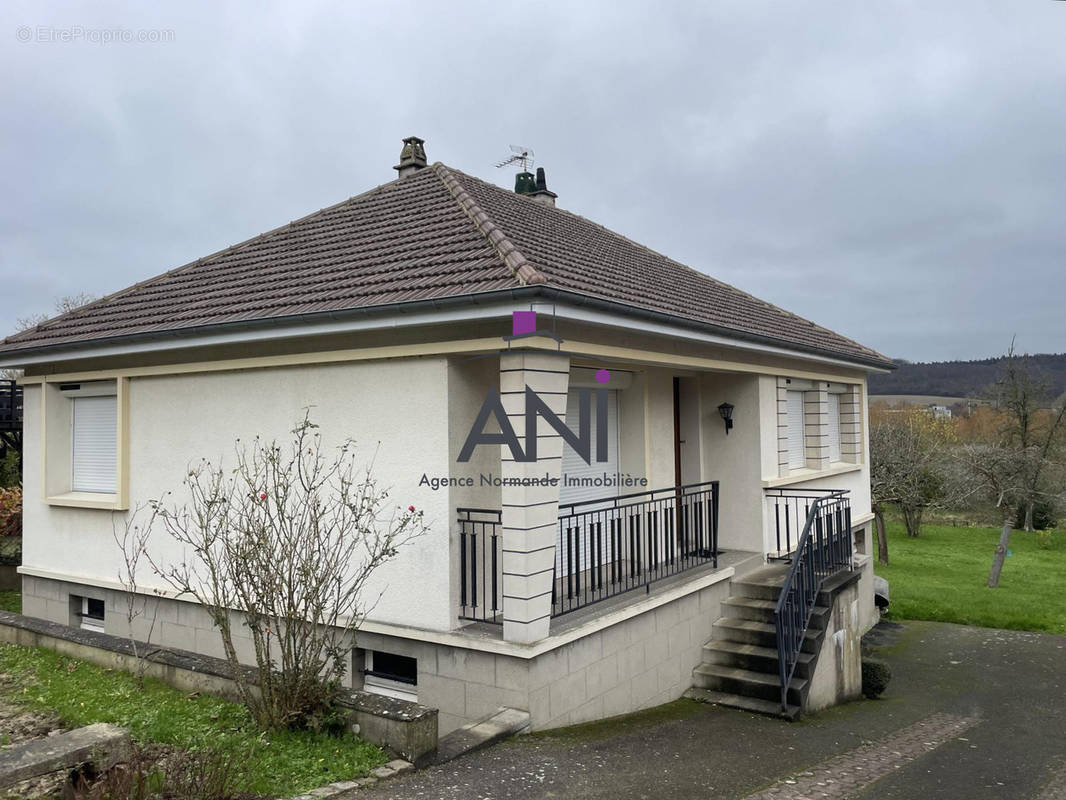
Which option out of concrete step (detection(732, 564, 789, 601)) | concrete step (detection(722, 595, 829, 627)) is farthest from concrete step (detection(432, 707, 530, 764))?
concrete step (detection(732, 564, 789, 601))

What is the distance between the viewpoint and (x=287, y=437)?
6.91 m

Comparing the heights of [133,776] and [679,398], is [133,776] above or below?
below

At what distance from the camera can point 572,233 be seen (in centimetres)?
1032

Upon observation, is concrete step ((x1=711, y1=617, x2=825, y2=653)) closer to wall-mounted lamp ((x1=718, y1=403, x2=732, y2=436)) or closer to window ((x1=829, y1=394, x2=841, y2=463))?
wall-mounted lamp ((x1=718, y1=403, x2=732, y2=436))

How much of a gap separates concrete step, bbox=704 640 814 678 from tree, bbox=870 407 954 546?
14.4 m

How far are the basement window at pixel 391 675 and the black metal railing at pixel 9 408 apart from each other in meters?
10.9

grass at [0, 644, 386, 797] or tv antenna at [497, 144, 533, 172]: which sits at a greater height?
tv antenna at [497, 144, 533, 172]

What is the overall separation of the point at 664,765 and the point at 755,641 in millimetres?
3072

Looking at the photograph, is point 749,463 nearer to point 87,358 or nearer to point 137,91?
point 87,358

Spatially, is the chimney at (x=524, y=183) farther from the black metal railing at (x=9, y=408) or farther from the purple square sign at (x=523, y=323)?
the black metal railing at (x=9, y=408)

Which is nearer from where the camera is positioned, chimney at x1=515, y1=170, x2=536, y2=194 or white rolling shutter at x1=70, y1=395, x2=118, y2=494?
white rolling shutter at x1=70, y1=395, x2=118, y2=494

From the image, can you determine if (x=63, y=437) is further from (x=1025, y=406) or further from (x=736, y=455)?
(x=1025, y=406)

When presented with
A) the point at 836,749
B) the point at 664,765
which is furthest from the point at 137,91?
the point at 836,749

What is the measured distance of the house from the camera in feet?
18.9
